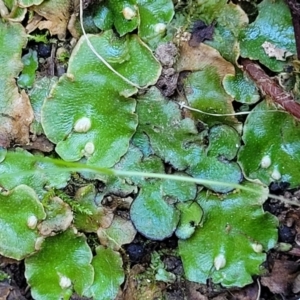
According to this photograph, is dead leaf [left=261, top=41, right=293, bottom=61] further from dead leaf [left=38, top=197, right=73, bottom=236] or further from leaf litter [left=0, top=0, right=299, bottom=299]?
dead leaf [left=38, top=197, right=73, bottom=236]

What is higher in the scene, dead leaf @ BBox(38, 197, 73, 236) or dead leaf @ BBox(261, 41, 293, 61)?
dead leaf @ BBox(261, 41, 293, 61)

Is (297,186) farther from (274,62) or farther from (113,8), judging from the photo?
(113,8)

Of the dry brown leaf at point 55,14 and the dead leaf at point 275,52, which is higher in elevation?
the dry brown leaf at point 55,14

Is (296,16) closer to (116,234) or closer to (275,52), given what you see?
(275,52)

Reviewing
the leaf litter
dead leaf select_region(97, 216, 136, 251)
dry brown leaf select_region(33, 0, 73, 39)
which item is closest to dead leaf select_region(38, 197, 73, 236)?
Result: the leaf litter

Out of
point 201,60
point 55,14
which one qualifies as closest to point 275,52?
point 201,60

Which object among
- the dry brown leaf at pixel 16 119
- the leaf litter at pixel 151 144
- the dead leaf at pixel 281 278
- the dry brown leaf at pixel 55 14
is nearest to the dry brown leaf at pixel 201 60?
the leaf litter at pixel 151 144

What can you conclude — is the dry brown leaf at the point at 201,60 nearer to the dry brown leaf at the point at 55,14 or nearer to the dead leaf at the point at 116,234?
the dry brown leaf at the point at 55,14
